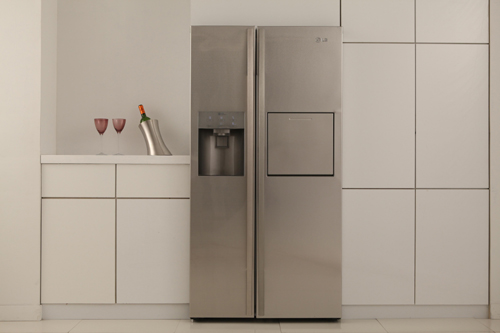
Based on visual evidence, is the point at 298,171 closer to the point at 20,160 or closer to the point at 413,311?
the point at 413,311

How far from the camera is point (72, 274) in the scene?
7.61ft

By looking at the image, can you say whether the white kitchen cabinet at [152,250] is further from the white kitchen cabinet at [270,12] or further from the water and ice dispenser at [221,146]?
the white kitchen cabinet at [270,12]

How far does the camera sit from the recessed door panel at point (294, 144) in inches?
87.3

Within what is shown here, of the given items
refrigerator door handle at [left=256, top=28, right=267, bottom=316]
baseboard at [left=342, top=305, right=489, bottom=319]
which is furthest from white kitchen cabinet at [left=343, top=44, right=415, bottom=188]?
baseboard at [left=342, top=305, right=489, bottom=319]

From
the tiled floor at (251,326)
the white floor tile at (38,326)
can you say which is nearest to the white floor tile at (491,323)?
the tiled floor at (251,326)

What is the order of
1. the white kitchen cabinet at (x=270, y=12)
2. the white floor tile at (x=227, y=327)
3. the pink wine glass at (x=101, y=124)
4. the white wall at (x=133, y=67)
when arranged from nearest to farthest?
the white floor tile at (x=227, y=327), the white kitchen cabinet at (x=270, y=12), the pink wine glass at (x=101, y=124), the white wall at (x=133, y=67)

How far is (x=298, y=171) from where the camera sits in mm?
2219

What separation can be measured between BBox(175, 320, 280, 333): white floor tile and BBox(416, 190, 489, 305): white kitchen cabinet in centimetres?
91

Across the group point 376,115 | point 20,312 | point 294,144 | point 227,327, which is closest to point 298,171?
point 294,144

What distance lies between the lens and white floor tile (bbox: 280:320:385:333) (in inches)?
85.7

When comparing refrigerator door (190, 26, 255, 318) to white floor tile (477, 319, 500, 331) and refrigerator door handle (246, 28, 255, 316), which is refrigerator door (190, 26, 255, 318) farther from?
white floor tile (477, 319, 500, 331)

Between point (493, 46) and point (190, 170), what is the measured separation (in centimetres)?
194

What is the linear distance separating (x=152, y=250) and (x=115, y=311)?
44 centimetres

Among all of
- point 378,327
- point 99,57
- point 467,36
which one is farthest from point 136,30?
point 378,327
